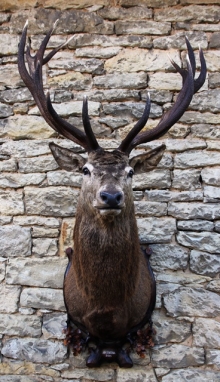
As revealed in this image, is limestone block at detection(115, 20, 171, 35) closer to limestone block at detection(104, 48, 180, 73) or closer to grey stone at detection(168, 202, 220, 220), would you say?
limestone block at detection(104, 48, 180, 73)

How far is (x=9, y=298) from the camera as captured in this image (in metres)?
3.60

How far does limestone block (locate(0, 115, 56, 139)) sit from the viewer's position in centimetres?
400

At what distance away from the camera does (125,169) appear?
2857mm

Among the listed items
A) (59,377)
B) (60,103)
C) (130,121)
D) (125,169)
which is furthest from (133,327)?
(60,103)

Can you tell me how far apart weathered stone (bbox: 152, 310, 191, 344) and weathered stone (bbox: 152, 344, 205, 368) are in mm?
56

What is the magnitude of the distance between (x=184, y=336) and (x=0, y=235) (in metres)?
1.67

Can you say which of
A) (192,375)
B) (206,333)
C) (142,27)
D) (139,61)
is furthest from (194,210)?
(142,27)

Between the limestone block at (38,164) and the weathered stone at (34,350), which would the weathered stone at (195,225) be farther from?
the weathered stone at (34,350)

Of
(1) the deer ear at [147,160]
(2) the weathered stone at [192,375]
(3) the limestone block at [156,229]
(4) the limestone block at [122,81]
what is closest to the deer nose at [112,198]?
(1) the deer ear at [147,160]

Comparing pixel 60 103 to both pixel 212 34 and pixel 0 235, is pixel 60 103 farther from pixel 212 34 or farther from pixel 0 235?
pixel 212 34

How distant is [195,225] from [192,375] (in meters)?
1.13

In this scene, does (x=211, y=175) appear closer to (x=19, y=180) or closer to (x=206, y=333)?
(x=206, y=333)

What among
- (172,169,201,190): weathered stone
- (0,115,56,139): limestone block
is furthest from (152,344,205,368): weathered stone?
(0,115,56,139): limestone block

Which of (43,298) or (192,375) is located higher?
(43,298)
